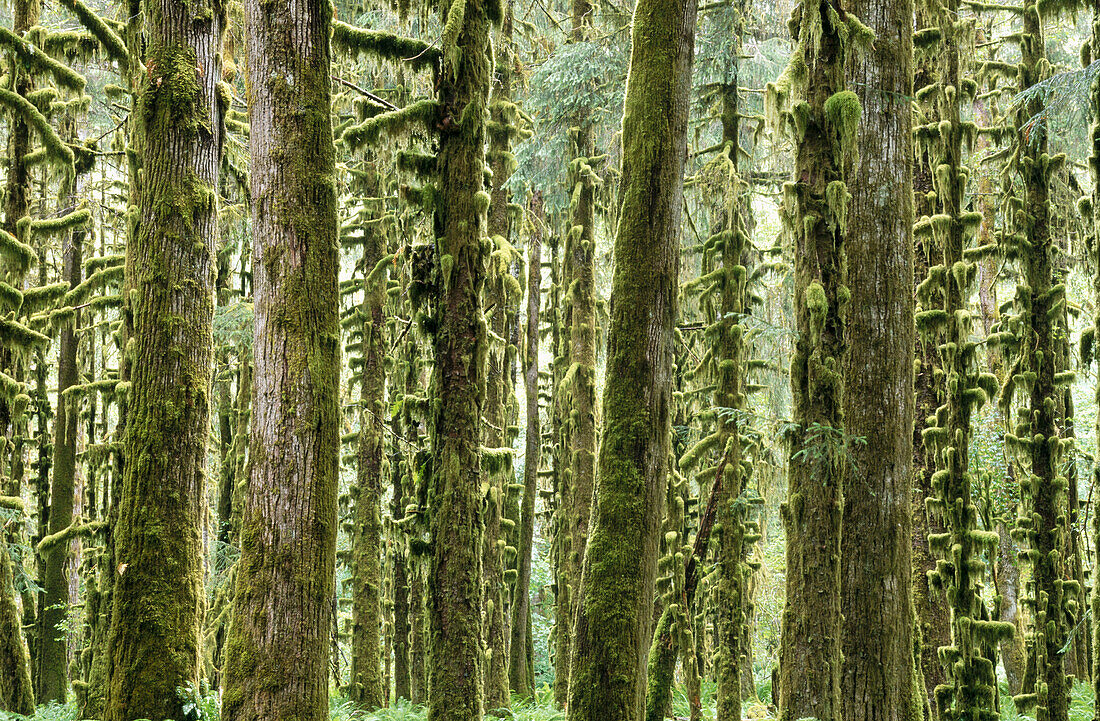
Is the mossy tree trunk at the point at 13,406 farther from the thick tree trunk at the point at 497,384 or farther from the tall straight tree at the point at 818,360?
the tall straight tree at the point at 818,360

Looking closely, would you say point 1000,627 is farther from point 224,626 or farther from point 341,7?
point 341,7

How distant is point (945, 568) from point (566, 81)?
8.39 meters

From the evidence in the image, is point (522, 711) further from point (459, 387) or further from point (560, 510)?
point (459, 387)

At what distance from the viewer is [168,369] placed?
715 cm

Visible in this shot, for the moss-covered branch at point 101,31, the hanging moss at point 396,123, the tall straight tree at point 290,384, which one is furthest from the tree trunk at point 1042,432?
the moss-covered branch at point 101,31

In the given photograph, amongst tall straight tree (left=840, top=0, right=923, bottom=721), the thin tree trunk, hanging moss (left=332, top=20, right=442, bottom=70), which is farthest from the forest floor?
hanging moss (left=332, top=20, right=442, bottom=70)

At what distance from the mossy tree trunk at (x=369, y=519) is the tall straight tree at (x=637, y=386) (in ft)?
24.8

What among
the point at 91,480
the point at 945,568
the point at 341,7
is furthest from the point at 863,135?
the point at 91,480

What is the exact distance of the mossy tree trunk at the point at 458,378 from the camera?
7723mm

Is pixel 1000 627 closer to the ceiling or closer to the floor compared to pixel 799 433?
closer to the floor

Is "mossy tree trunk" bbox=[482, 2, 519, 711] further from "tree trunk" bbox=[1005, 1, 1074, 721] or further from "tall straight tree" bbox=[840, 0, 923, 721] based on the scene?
"tree trunk" bbox=[1005, 1, 1074, 721]

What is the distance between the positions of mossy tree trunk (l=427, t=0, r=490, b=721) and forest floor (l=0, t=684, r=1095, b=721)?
195cm

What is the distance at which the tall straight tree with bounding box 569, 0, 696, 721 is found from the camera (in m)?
5.96

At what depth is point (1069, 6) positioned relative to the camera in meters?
10.6
